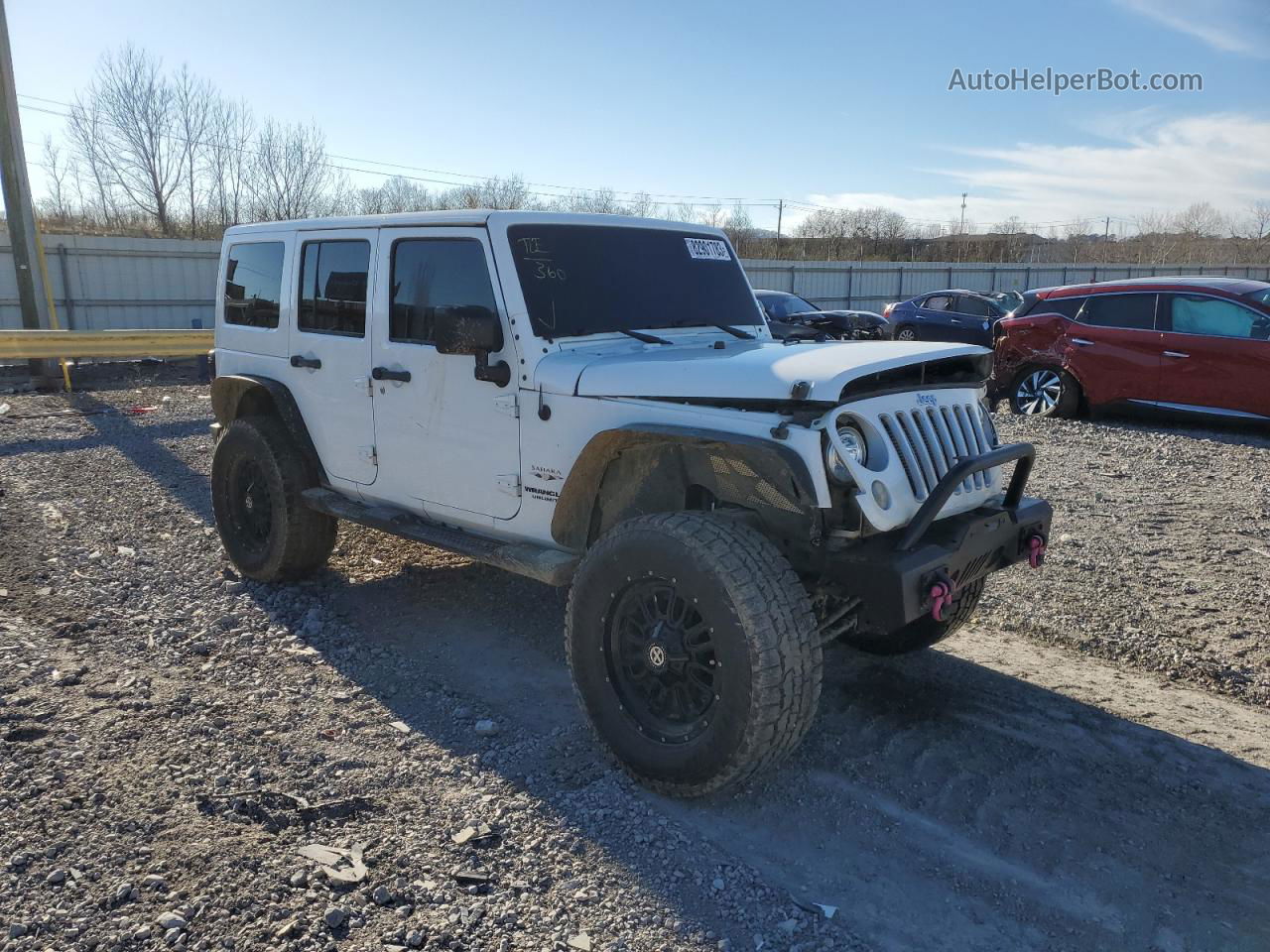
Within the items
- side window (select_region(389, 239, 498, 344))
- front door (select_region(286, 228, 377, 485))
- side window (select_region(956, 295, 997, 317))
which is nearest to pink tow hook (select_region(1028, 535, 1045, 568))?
side window (select_region(389, 239, 498, 344))

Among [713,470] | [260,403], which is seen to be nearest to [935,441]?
[713,470]

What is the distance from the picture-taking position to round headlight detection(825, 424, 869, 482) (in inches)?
123

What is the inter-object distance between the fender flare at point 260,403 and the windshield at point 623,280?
1890 millimetres

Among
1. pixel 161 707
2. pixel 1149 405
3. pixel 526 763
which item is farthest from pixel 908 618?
pixel 1149 405

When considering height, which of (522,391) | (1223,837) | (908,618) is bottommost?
(1223,837)

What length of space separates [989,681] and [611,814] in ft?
6.79

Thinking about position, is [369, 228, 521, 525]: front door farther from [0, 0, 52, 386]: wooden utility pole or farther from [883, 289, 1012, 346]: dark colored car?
[883, 289, 1012, 346]: dark colored car

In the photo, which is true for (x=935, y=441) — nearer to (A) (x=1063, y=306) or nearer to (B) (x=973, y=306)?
(A) (x=1063, y=306)

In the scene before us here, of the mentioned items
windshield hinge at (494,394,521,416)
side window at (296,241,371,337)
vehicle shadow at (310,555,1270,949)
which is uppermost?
side window at (296,241,371,337)

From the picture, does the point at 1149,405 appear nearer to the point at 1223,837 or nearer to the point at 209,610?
the point at 1223,837

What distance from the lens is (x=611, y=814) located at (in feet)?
10.6

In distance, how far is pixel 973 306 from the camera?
700 inches

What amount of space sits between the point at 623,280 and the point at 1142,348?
26.5 ft

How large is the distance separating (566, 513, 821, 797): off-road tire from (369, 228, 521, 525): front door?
958 mm
